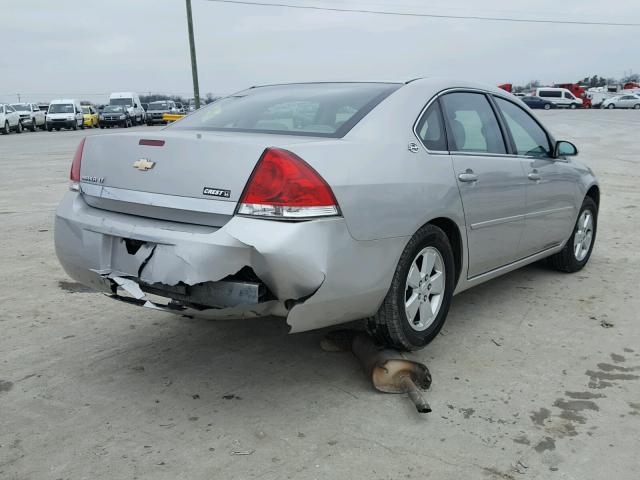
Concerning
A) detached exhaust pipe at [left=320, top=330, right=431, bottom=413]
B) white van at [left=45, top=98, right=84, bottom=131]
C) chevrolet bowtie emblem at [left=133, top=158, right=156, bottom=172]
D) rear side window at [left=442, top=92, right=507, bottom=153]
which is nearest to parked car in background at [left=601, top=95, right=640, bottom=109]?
white van at [left=45, top=98, right=84, bottom=131]

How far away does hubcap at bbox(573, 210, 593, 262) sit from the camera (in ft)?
17.9

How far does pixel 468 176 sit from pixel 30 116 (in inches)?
1531

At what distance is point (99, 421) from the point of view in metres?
2.89

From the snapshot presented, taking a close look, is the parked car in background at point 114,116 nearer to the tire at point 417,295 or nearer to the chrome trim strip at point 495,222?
the chrome trim strip at point 495,222

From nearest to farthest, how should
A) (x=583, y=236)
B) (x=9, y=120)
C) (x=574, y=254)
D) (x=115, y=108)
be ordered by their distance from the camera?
(x=574, y=254) → (x=583, y=236) → (x=9, y=120) → (x=115, y=108)

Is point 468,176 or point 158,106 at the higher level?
point 158,106

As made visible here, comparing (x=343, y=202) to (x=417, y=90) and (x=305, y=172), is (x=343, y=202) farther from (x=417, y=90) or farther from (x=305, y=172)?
(x=417, y=90)

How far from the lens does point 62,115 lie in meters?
37.1

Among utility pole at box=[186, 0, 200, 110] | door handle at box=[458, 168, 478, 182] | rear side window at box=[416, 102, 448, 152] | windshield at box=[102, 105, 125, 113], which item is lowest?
door handle at box=[458, 168, 478, 182]

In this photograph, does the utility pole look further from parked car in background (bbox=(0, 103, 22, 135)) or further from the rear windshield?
the rear windshield

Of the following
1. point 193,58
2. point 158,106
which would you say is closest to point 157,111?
point 158,106

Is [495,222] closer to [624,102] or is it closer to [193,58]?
[193,58]

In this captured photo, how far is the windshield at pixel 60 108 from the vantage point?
3762 cm

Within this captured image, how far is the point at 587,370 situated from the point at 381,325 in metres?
1.19
